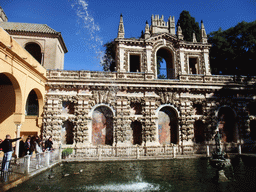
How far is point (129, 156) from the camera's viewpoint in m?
17.0

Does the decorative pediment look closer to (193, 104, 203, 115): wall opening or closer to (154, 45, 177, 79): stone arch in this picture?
(154, 45, 177, 79): stone arch

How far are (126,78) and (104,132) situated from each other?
6.32 m

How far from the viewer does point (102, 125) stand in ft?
65.1

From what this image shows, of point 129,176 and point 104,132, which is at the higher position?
point 104,132

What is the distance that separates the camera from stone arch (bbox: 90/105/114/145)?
64.1 ft

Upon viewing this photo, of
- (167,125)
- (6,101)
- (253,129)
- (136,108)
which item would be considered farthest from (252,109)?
(6,101)

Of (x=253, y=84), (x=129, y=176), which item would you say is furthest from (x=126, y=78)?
(x=253, y=84)

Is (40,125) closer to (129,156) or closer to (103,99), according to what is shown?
(103,99)

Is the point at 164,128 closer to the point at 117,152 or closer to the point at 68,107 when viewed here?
the point at 117,152

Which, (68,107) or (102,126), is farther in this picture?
(68,107)

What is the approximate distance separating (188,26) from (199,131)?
2415 centimetres

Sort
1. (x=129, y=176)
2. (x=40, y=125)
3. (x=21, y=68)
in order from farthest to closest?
1. (x=40, y=125)
2. (x=21, y=68)
3. (x=129, y=176)

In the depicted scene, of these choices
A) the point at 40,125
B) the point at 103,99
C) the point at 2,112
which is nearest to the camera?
the point at 2,112

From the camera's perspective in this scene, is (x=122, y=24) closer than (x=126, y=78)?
No
